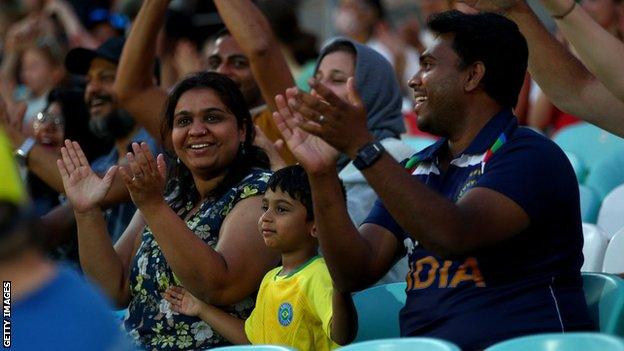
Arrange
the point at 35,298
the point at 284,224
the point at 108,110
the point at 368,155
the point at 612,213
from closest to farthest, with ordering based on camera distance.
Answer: the point at 35,298
the point at 368,155
the point at 284,224
the point at 612,213
the point at 108,110

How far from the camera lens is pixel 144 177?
13.5ft

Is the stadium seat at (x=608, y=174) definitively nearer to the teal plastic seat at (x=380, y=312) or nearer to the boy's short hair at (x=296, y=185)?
the teal plastic seat at (x=380, y=312)

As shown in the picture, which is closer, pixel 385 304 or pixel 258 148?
pixel 385 304

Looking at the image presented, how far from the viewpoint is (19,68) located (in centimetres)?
1004

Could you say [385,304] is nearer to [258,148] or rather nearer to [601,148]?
[258,148]

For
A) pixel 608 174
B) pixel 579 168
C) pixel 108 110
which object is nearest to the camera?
pixel 608 174

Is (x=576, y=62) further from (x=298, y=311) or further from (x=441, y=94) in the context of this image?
(x=298, y=311)

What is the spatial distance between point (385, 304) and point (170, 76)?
10.9 ft

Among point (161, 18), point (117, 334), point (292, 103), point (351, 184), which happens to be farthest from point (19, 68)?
point (117, 334)

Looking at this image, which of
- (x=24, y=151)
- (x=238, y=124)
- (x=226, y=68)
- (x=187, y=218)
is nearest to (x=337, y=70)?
(x=226, y=68)

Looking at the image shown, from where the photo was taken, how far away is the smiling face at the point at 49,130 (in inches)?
247

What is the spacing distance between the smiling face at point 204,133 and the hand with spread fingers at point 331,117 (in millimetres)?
1229

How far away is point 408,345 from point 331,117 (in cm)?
61
